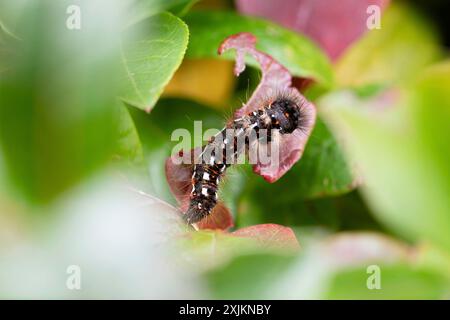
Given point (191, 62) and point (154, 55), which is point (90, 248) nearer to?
point (154, 55)

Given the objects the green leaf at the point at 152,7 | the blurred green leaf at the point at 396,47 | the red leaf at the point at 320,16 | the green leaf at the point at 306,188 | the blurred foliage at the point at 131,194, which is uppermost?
the blurred green leaf at the point at 396,47

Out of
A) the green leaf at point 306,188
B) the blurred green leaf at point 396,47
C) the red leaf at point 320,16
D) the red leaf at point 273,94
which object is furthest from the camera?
the blurred green leaf at point 396,47

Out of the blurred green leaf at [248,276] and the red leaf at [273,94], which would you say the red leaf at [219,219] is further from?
the blurred green leaf at [248,276]

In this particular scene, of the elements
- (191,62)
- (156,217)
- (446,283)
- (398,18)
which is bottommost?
(446,283)

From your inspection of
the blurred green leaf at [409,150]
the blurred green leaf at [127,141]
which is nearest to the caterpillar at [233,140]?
the blurred green leaf at [127,141]

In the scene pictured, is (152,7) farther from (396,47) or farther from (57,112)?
(396,47)

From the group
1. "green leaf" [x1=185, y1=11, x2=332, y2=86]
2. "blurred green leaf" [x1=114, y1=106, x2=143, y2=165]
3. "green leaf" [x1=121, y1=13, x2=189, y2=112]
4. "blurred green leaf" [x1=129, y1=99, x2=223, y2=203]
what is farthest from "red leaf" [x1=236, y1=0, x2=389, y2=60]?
"blurred green leaf" [x1=114, y1=106, x2=143, y2=165]

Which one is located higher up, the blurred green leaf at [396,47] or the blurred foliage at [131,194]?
the blurred green leaf at [396,47]
